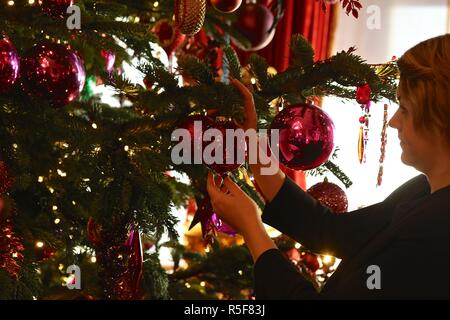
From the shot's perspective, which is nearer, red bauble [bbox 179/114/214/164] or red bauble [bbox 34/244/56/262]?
red bauble [bbox 179/114/214/164]

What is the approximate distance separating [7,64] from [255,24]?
102 cm

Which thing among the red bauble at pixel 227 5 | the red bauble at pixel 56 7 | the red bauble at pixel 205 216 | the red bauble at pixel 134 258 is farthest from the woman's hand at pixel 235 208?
the red bauble at pixel 227 5

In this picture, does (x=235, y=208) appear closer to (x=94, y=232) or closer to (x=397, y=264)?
(x=397, y=264)

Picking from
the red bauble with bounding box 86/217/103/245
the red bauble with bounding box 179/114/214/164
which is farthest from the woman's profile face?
the red bauble with bounding box 86/217/103/245

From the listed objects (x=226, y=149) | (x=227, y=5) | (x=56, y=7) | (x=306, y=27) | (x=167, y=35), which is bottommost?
(x=226, y=149)

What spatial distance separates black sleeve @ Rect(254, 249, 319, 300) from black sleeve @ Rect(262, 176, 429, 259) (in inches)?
8.2

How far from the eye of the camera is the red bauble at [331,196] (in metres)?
1.42

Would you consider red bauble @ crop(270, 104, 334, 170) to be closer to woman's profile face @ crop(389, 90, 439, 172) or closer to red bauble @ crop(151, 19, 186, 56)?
woman's profile face @ crop(389, 90, 439, 172)

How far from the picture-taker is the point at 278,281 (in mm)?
882

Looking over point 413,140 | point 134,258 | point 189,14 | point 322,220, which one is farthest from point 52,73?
point 413,140

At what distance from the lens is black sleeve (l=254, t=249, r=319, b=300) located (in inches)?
34.1

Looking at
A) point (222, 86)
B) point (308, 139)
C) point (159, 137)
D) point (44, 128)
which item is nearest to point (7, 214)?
point (44, 128)

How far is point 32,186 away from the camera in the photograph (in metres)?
1.46

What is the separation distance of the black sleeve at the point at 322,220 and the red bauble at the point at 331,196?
29 cm
